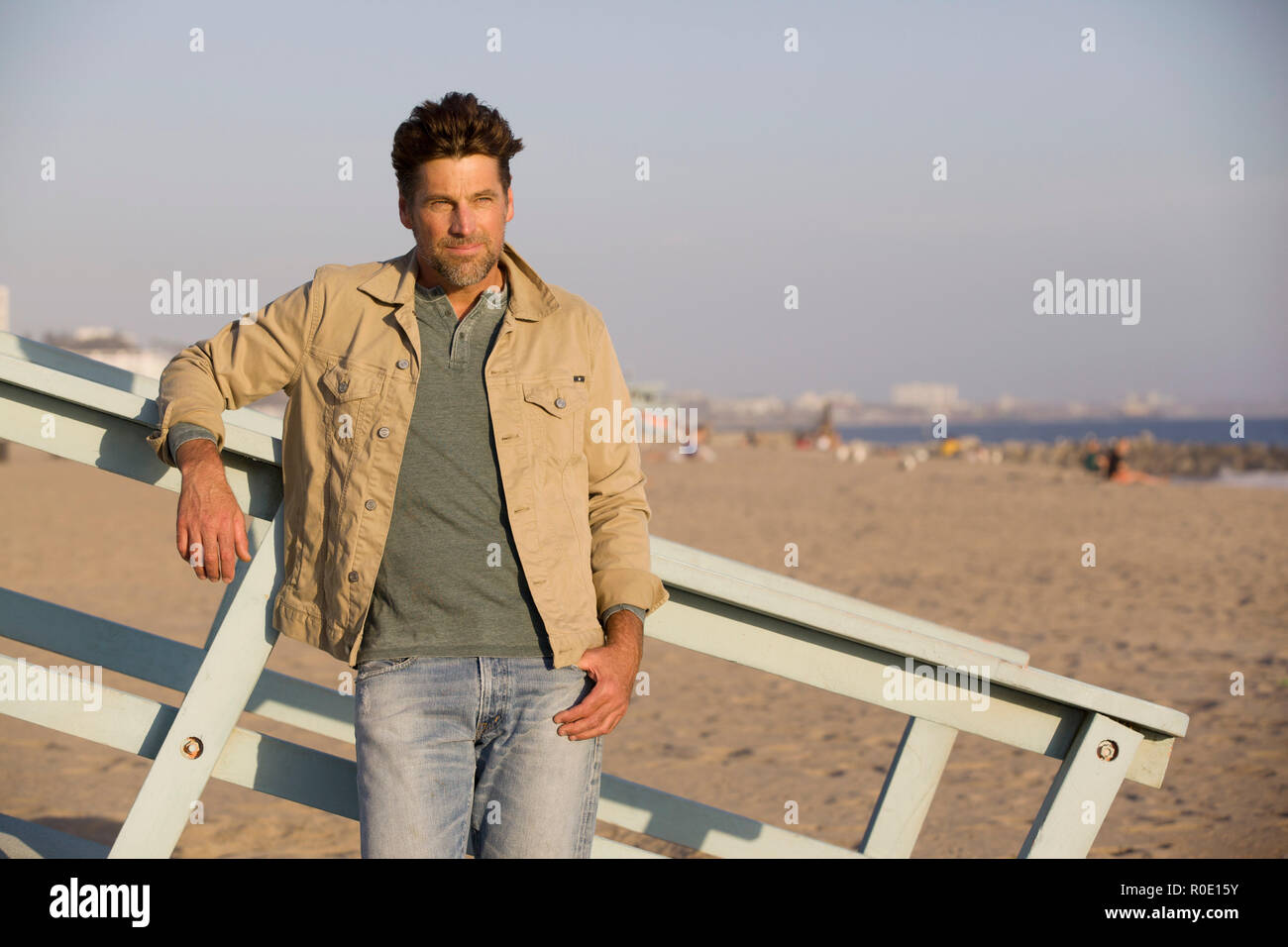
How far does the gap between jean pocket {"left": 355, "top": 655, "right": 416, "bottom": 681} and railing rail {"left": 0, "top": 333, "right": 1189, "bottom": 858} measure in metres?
0.19

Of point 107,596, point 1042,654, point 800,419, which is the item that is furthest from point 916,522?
point 800,419

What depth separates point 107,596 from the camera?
10.6 meters

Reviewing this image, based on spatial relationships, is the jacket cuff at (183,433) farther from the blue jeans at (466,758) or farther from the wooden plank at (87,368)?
the blue jeans at (466,758)

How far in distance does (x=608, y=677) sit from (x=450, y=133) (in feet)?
3.50

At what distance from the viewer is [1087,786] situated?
220cm

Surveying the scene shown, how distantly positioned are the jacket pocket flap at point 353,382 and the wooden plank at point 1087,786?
1.49m

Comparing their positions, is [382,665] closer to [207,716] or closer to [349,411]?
[207,716]

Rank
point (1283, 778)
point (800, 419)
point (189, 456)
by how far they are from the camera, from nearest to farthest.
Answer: point (189, 456) < point (1283, 778) < point (800, 419)

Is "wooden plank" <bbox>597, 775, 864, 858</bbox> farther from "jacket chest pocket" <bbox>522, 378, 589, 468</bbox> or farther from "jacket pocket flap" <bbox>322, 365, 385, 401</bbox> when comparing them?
"jacket pocket flap" <bbox>322, 365, 385, 401</bbox>

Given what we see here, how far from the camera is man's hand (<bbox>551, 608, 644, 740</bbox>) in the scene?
6.95 ft

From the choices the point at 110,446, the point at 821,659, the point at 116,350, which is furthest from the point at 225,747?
the point at 116,350

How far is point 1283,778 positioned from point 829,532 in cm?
1115
